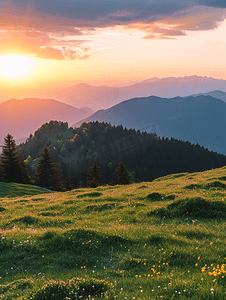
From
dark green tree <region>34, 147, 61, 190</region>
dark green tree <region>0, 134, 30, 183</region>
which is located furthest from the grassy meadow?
dark green tree <region>34, 147, 61, 190</region>

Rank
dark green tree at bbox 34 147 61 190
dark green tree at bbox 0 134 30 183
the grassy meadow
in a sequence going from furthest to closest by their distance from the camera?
dark green tree at bbox 34 147 61 190 → dark green tree at bbox 0 134 30 183 → the grassy meadow

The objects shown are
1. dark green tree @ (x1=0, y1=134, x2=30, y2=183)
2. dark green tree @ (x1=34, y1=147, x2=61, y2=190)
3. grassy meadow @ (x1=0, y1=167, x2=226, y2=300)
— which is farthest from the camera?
dark green tree @ (x1=34, y1=147, x2=61, y2=190)

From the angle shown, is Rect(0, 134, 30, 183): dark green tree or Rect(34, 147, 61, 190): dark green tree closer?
Rect(0, 134, 30, 183): dark green tree

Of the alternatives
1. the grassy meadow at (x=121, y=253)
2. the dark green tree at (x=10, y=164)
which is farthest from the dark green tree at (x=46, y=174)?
the grassy meadow at (x=121, y=253)

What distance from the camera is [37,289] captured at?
6.76 meters

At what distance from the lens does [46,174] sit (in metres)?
71.9

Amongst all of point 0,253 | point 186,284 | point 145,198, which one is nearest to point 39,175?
point 145,198

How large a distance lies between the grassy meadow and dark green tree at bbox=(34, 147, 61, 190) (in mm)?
57545

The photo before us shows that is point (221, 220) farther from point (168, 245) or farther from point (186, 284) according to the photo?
point (186, 284)

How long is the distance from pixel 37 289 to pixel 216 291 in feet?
16.5

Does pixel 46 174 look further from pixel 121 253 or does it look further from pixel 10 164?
pixel 121 253

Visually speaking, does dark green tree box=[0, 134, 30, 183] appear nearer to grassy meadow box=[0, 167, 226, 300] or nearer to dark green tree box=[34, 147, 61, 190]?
dark green tree box=[34, 147, 61, 190]

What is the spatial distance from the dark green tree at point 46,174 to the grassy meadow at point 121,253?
57545 mm

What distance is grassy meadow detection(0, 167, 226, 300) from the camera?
21.4ft
